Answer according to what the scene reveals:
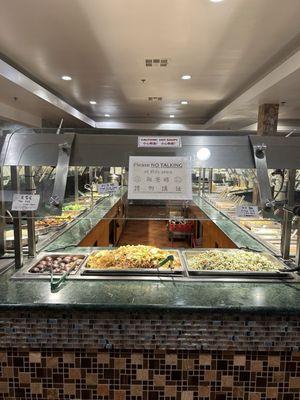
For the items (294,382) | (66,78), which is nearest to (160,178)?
(294,382)

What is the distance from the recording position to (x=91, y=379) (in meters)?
1.48

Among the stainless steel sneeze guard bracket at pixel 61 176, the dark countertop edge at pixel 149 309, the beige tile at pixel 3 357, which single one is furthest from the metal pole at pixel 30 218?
the beige tile at pixel 3 357

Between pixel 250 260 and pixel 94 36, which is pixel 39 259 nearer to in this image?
pixel 250 260

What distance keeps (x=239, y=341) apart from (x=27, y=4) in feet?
11.2

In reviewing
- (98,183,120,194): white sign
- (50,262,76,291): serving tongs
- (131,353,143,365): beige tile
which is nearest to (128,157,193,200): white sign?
(98,183,120,194): white sign

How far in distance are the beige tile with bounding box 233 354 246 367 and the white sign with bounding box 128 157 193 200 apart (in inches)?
32.7

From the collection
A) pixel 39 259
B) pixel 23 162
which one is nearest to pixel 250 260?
pixel 39 259

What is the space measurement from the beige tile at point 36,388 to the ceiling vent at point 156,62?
14.0ft

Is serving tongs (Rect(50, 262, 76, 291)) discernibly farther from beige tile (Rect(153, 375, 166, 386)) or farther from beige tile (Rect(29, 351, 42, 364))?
beige tile (Rect(153, 375, 166, 386))

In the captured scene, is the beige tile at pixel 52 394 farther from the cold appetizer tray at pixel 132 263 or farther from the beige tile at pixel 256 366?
the beige tile at pixel 256 366

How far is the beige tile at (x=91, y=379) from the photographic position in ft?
4.85

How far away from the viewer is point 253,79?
A: 5414 millimetres

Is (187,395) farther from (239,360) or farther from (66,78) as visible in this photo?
(66,78)

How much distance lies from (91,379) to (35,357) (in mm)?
300
